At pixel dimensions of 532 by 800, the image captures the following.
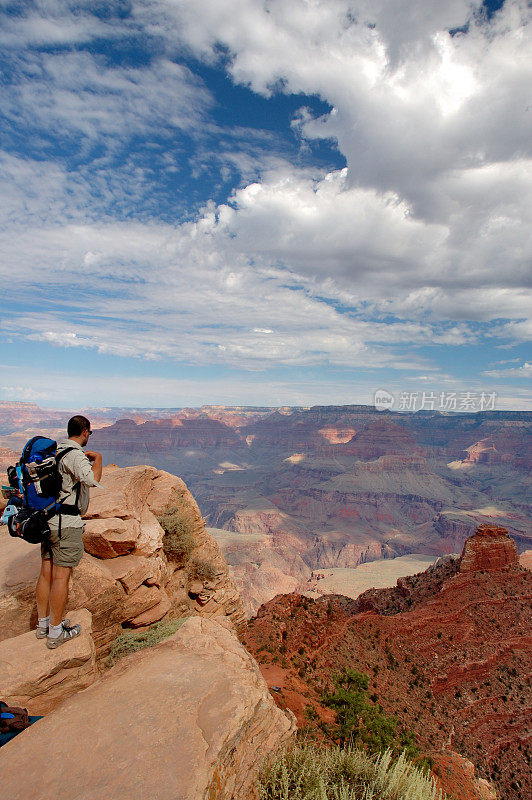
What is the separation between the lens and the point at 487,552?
2594 centimetres

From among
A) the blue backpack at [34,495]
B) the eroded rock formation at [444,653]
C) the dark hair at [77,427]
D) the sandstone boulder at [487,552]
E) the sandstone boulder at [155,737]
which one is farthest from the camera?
the sandstone boulder at [487,552]

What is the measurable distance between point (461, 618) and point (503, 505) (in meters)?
133

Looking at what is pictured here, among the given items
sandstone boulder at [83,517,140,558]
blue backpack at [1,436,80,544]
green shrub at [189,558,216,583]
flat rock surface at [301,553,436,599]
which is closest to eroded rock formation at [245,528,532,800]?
green shrub at [189,558,216,583]

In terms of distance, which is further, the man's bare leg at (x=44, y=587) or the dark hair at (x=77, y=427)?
the dark hair at (x=77, y=427)

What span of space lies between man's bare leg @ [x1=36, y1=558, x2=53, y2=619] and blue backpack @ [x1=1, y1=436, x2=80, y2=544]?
433 millimetres

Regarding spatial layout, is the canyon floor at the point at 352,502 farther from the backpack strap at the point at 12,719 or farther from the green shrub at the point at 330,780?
the backpack strap at the point at 12,719

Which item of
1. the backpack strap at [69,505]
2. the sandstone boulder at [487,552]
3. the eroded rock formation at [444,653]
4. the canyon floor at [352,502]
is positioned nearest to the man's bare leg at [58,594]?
the backpack strap at [69,505]

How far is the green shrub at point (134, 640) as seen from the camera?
6215mm

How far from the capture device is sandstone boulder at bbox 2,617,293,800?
335 centimetres

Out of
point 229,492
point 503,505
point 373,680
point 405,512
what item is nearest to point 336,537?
point 405,512

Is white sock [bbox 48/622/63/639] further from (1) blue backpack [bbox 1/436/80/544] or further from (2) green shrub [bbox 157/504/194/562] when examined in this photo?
(2) green shrub [bbox 157/504/194/562]

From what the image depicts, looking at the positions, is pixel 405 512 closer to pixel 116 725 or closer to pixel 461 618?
pixel 461 618

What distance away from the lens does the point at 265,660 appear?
13.9 m

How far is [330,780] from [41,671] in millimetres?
3738
